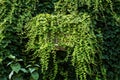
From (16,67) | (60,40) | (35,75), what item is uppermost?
(60,40)

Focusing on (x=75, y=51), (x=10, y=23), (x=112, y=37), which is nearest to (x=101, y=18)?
(x=112, y=37)

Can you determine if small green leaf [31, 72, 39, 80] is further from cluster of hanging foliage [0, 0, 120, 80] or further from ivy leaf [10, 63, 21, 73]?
ivy leaf [10, 63, 21, 73]

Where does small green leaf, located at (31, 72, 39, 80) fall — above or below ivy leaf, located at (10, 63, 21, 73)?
below

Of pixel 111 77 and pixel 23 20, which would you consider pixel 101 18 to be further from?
pixel 23 20

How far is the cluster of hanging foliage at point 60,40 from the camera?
10.2ft

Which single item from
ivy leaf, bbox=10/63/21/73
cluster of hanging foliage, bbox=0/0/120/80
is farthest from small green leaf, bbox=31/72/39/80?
ivy leaf, bbox=10/63/21/73

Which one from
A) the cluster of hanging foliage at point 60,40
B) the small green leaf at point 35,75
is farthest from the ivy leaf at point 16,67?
the small green leaf at point 35,75

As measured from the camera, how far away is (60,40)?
3.13 m

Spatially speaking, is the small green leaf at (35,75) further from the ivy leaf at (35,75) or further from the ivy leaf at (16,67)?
the ivy leaf at (16,67)

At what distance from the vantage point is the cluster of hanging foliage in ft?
10.2

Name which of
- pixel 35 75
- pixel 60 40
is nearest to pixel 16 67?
pixel 35 75

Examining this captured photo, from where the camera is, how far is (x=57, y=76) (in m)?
3.32

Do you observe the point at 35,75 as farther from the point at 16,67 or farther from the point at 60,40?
the point at 60,40

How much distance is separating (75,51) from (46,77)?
0.51 m
